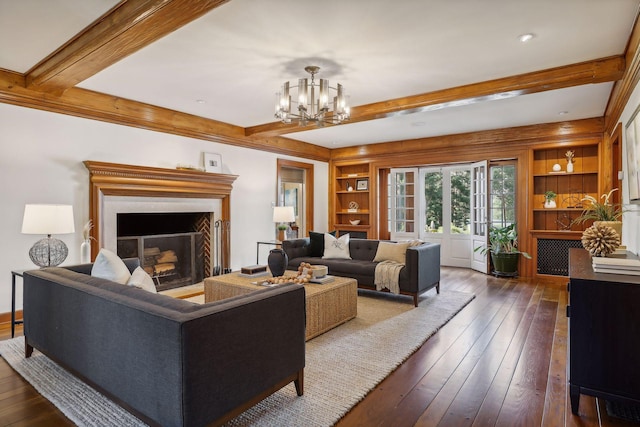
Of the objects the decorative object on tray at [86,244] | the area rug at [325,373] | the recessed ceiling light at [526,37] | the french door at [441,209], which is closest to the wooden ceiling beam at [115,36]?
the decorative object on tray at [86,244]

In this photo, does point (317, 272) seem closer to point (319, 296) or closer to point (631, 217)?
point (319, 296)

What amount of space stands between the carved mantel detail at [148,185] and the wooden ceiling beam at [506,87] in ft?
7.77

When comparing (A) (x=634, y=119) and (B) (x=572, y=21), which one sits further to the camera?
(A) (x=634, y=119)

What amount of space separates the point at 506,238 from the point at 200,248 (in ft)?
16.7

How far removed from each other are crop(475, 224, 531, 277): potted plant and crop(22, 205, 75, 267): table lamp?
6112mm

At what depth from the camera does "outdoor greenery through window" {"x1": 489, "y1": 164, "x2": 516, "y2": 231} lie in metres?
6.54

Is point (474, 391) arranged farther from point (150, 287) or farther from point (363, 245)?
point (363, 245)

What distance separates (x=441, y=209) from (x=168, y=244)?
5387 mm

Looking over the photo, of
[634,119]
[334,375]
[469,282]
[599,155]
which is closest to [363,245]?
[469,282]

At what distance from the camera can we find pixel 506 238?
6.22 m

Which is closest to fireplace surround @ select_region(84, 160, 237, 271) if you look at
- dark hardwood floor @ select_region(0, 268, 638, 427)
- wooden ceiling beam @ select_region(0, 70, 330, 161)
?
wooden ceiling beam @ select_region(0, 70, 330, 161)

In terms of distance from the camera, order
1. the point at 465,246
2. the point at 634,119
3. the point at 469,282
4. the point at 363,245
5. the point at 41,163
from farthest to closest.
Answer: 1. the point at 465,246
2. the point at 469,282
3. the point at 363,245
4. the point at 41,163
5. the point at 634,119

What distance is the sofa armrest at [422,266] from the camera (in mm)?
4316

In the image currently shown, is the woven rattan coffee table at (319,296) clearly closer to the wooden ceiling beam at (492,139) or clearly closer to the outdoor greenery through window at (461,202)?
the wooden ceiling beam at (492,139)
